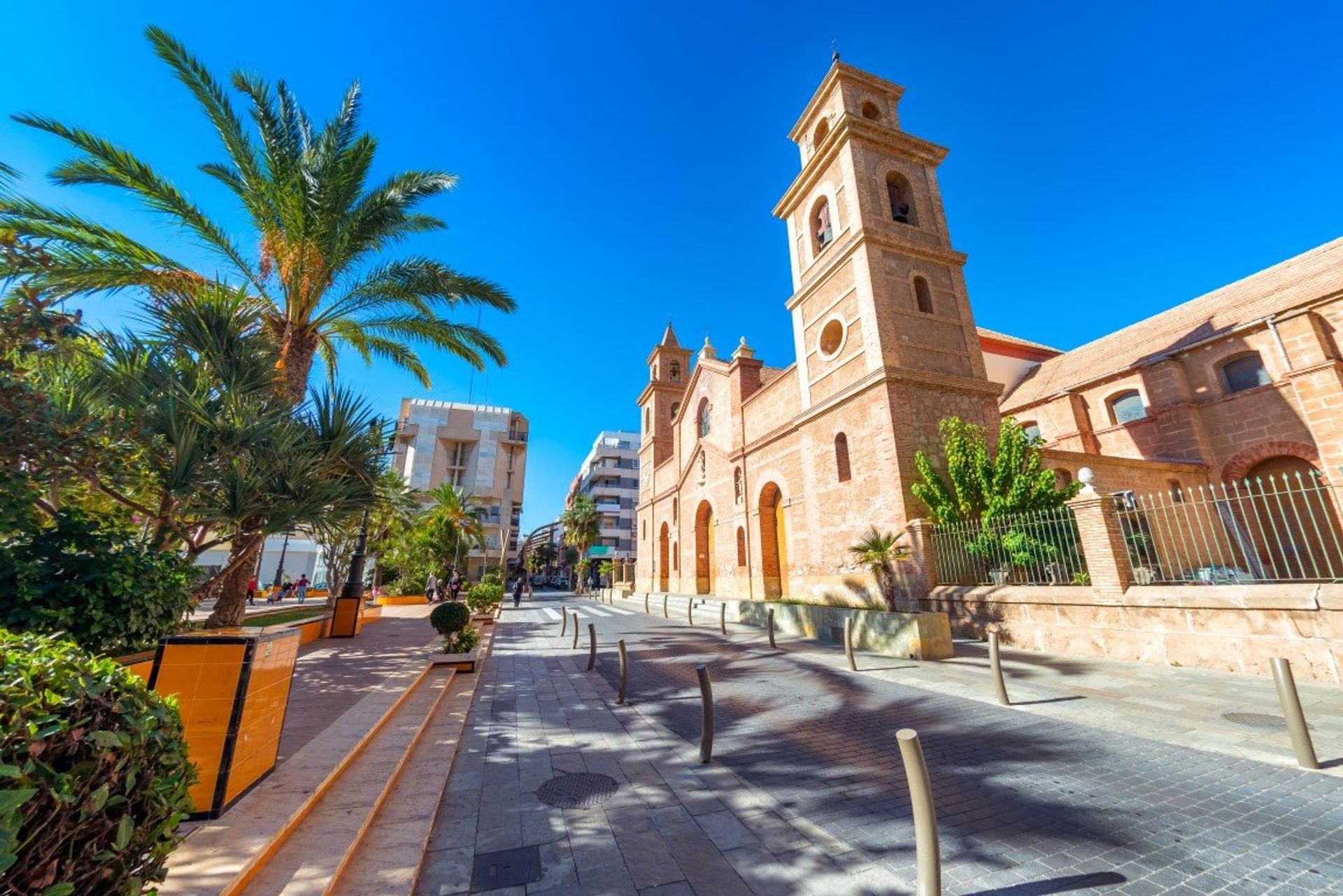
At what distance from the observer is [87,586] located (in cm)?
392

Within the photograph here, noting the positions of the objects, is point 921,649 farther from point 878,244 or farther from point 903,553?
point 878,244

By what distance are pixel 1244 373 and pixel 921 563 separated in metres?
14.2

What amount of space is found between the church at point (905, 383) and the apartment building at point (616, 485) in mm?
39706

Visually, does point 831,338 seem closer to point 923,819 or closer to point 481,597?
point 481,597

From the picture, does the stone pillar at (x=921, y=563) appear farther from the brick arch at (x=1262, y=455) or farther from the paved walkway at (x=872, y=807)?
the brick arch at (x=1262, y=455)

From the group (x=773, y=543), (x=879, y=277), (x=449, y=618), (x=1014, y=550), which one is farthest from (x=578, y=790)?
(x=773, y=543)

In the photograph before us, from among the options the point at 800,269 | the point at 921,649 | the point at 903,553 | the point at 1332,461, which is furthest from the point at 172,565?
the point at 1332,461

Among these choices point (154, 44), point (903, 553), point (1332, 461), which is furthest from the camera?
point (1332, 461)

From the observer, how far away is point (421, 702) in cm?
649

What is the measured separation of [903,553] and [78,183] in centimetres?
1642

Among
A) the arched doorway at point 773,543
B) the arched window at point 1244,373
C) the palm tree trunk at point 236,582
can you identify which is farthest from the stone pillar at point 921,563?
the arched window at point 1244,373

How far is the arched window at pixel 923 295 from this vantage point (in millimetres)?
14977

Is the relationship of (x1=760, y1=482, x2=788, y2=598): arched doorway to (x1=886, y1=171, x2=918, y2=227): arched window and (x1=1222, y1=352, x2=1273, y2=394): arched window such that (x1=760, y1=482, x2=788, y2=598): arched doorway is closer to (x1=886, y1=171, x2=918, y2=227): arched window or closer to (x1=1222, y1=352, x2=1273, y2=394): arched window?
(x1=886, y1=171, x2=918, y2=227): arched window

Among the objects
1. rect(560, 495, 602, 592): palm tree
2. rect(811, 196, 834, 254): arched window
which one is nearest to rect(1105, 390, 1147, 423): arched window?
rect(811, 196, 834, 254): arched window
